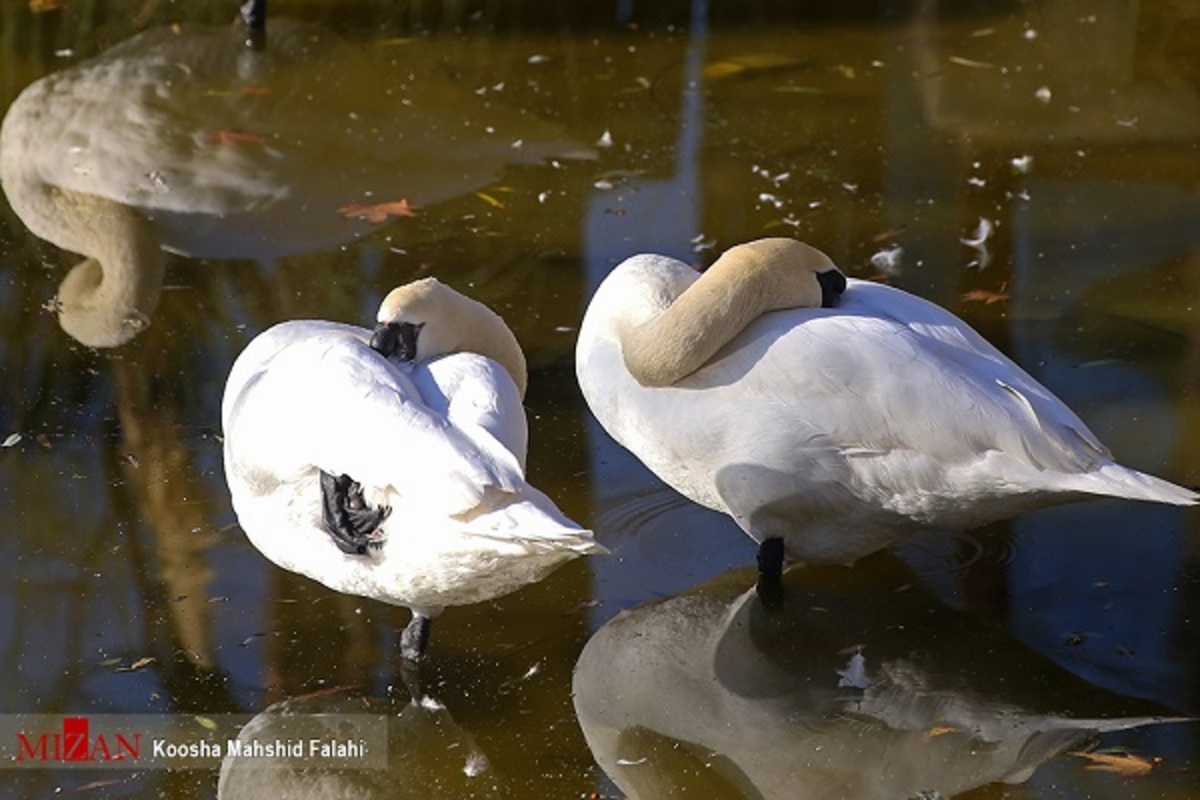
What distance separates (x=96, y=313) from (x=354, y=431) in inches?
105

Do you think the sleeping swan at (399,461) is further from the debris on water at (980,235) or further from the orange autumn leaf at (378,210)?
the debris on water at (980,235)

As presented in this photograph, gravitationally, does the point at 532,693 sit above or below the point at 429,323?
below

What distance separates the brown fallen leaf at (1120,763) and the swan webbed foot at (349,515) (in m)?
1.65

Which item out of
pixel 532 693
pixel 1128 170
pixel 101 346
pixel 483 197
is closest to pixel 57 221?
pixel 101 346

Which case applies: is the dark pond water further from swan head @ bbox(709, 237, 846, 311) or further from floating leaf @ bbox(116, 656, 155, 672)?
swan head @ bbox(709, 237, 846, 311)

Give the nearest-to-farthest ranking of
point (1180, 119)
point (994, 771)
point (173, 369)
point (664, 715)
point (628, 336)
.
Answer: point (994, 771) → point (664, 715) → point (628, 336) → point (173, 369) → point (1180, 119)

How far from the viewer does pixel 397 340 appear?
4699mm

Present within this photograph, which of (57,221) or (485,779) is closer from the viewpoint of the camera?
(485,779)

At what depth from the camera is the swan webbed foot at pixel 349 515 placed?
4172 millimetres

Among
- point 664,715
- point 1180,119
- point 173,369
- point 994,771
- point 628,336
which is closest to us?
point 994,771

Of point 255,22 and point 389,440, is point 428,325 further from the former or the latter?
point 255,22

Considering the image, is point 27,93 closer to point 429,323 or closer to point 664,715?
point 429,323

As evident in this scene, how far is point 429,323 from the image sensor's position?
4.71m

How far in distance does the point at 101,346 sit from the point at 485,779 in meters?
2.67
